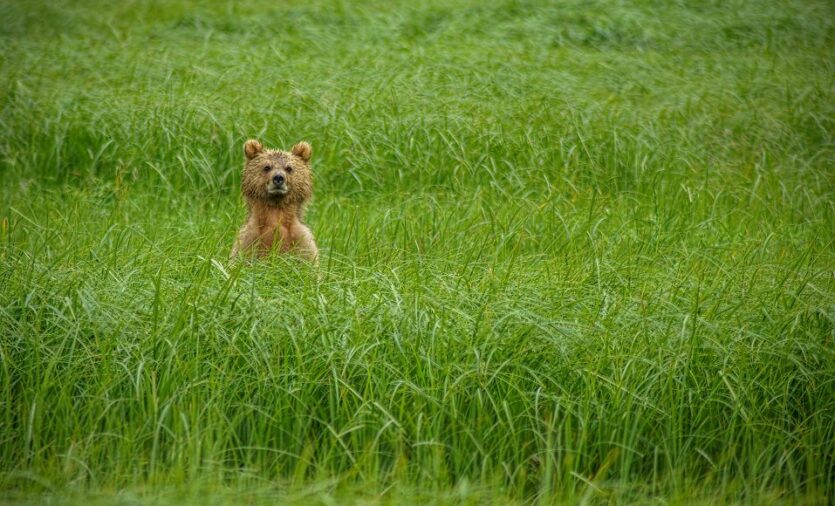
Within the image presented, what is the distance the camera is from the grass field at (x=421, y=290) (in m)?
4.07

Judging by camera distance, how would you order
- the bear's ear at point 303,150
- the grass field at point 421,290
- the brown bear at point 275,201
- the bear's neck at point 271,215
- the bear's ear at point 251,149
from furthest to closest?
the bear's ear at point 303,150
the bear's ear at point 251,149
the bear's neck at point 271,215
the brown bear at point 275,201
the grass field at point 421,290

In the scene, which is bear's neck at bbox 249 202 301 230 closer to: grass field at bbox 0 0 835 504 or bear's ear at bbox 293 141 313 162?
grass field at bbox 0 0 835 504

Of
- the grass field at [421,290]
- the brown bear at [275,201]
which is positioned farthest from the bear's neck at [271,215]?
the grass field at [421,290]

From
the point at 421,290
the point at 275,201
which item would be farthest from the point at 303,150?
the point at 421,290

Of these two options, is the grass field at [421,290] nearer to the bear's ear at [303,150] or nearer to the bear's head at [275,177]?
the bear's head at [275,177]

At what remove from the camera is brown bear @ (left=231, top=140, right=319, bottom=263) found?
5.87 metres

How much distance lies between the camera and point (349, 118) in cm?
859

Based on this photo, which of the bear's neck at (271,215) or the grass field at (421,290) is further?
the bear's neck at (271,215)

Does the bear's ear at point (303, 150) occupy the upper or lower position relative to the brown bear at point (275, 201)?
upper

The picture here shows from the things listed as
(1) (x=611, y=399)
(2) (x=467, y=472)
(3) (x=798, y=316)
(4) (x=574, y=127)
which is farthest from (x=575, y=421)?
(4) (x=574, y=127)

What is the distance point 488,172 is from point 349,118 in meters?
1.48

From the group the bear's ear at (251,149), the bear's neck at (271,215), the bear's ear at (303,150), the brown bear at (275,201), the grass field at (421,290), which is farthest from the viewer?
the bear's ear at (303,150)

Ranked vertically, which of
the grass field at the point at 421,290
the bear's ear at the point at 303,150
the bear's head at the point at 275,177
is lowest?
the grass field at the point at 421,290

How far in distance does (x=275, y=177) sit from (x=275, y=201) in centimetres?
16
